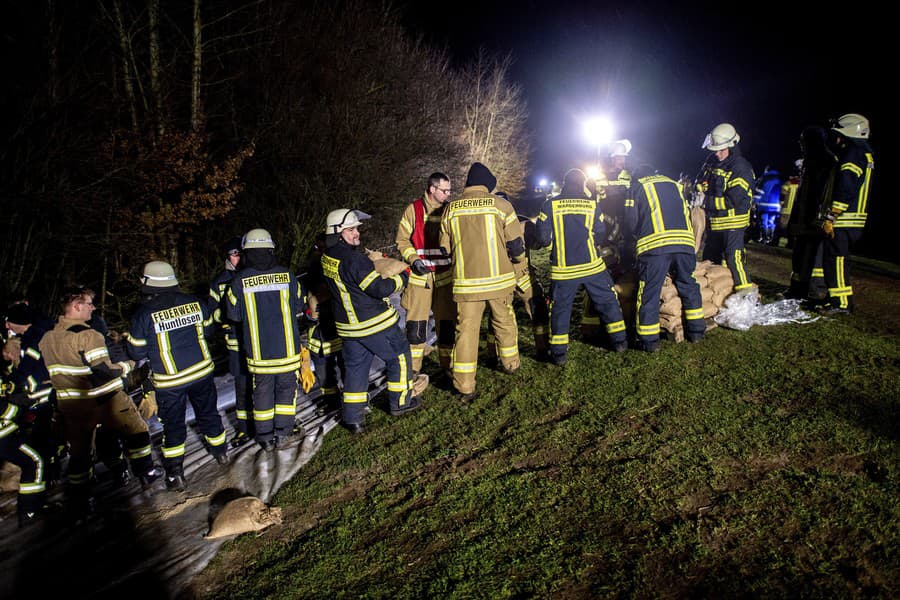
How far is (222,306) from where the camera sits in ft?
15.8

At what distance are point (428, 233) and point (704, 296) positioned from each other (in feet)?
11.4

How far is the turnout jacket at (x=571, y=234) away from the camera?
549cm

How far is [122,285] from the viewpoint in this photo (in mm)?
9719

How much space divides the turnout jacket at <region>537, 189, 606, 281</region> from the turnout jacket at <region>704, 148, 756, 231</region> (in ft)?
6.78

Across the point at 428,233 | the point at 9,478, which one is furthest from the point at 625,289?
the point at 9,478

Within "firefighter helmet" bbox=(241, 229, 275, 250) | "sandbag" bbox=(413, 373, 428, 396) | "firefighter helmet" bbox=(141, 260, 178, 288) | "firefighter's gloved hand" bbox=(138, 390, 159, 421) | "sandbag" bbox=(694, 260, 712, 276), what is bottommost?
"sandbag" bbox=(413, 373, 428, 396)

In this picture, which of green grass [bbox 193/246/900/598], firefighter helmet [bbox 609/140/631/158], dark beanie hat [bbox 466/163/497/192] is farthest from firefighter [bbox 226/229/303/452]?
firefighter helmet [bbox 609/140/631/158]

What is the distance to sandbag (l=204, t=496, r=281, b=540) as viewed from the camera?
3.53 meters

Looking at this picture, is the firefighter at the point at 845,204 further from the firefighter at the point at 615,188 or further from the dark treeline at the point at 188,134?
the dark treeline at the point at 188,134

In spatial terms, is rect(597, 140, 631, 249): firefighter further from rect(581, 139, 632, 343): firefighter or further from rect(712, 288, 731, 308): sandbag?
rect(712, 288, 731, 308): sandbag

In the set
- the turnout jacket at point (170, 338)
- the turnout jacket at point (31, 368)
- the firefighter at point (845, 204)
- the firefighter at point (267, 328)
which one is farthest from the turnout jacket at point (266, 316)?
the firefighter at point (845, 204)

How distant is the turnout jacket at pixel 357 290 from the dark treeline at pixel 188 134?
5.51 metres

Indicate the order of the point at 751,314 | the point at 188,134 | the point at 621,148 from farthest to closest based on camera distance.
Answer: the point at 188,134
the point at 621,148
the point at 751,314

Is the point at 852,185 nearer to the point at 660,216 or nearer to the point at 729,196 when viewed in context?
the point at 729,196
